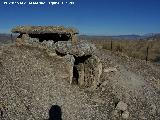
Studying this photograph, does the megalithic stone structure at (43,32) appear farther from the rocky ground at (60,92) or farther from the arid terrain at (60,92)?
the rocky ground at (60,92)

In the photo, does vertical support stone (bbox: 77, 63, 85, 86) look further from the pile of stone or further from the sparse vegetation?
the sparse vegetation

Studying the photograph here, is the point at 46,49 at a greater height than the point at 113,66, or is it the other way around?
the point at 46,49

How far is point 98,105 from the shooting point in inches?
837

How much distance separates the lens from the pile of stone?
23.4 m

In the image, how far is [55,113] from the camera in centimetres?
1830

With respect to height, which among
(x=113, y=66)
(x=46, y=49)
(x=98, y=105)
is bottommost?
(x=98, y=105)

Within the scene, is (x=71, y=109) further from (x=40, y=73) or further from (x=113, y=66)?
(x=113, y=66)

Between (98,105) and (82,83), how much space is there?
11.1 feet

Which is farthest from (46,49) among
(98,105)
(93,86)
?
(98,105)

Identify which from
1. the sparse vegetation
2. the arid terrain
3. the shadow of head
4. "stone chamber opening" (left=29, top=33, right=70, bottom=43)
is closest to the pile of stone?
"stone chamber opening" (left=29, top=33, right=70, bottom=43)

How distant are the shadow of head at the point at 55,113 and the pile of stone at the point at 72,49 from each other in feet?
13.3

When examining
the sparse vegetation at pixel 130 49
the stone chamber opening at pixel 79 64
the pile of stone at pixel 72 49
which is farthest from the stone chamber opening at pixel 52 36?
the sparse vegetation at pixel 130 49

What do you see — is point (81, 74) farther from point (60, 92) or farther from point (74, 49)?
point (60, 92)

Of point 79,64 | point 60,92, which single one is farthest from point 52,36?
point 60,92
